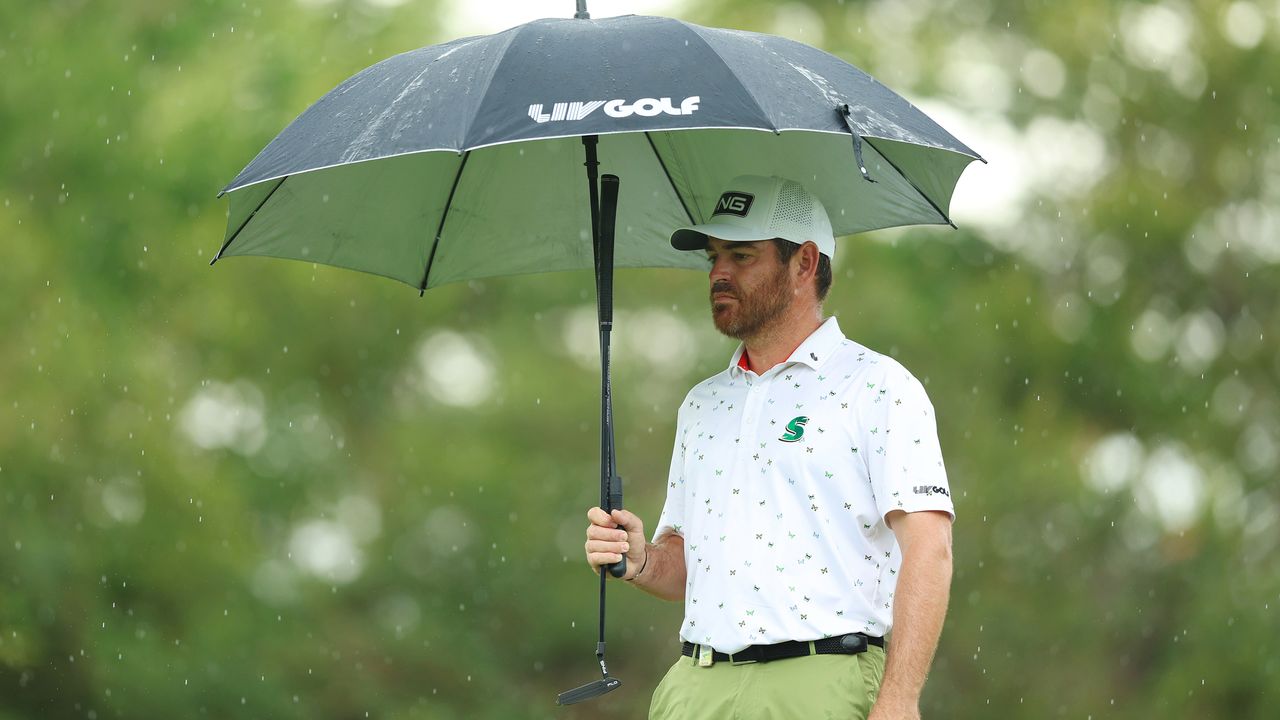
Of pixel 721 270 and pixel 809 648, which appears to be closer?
pixel 809 648

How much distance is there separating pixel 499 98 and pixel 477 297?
27.7ft

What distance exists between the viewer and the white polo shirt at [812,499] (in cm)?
312

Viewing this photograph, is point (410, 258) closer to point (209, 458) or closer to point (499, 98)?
point (499, 98)

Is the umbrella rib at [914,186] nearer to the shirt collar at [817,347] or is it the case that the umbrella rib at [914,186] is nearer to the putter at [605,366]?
the shirt collar at [817,347]

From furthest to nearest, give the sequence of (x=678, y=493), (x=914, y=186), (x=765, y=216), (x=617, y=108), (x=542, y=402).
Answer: (x=542, y=402) < (x=914, y=186) < (x=678, y=493) < (x=765, y=216) < (x=617, y=108)

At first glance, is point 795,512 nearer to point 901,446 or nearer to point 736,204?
point 901,446

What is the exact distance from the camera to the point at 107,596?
32.5 ft

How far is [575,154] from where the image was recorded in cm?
393

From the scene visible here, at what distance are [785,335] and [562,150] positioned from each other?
848mm

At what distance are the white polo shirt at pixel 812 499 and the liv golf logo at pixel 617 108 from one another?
66 centimetres

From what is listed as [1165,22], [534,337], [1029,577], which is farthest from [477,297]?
[1165,22]

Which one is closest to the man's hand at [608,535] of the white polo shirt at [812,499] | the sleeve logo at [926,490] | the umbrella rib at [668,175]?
the white polo shirt at [812,499]

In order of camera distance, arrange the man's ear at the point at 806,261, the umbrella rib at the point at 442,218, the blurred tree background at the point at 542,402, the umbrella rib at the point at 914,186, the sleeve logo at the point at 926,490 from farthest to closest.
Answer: the blurred tree background at the point at 542,402
the umbrella rib at the point at 442,218
the umbrella rib at the point at 914,186
the man's ear at the point at 806,261
the sleeve logo at the point at 926,490

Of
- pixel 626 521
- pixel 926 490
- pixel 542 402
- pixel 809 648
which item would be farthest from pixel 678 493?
pixel 542 402
